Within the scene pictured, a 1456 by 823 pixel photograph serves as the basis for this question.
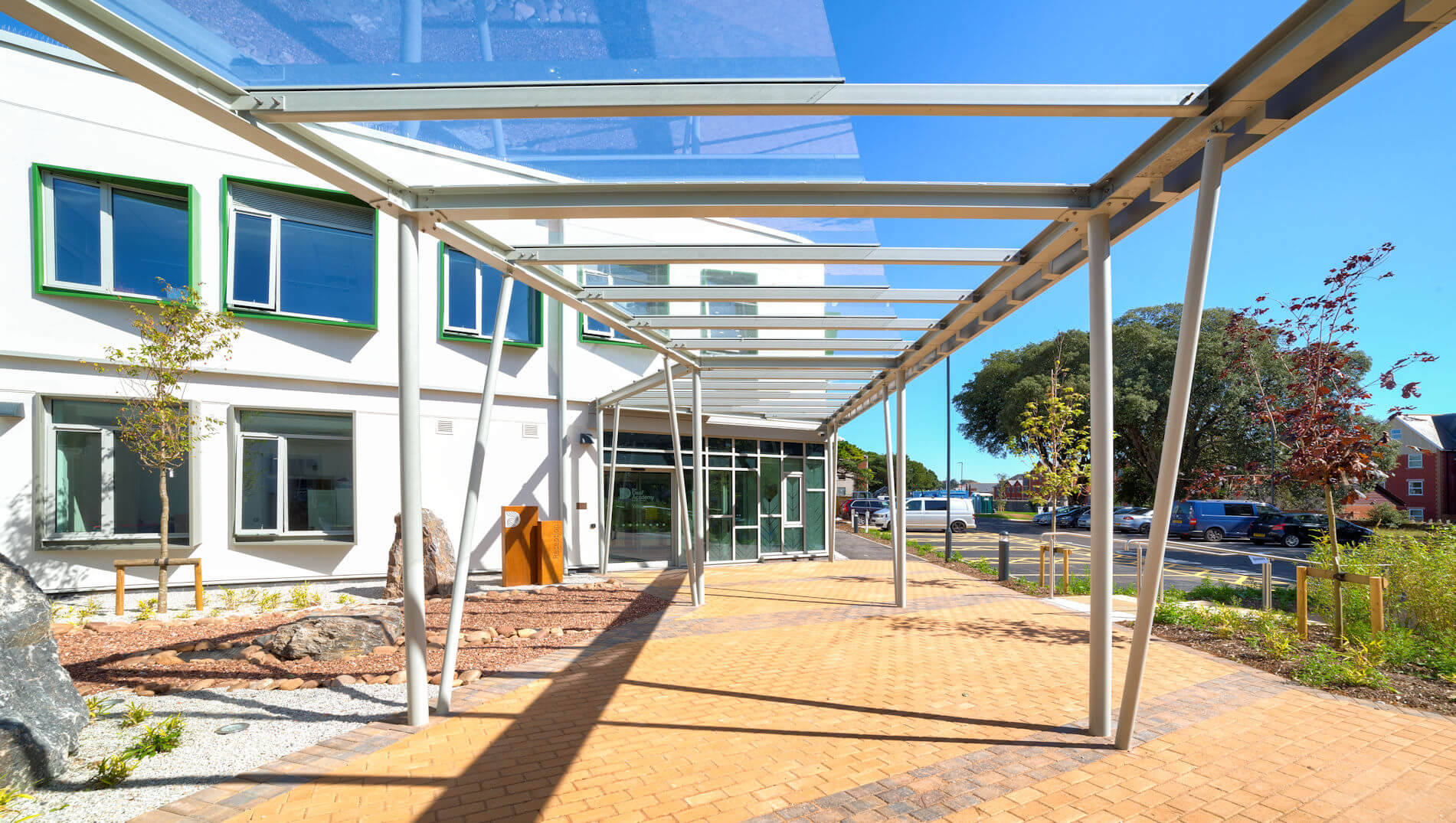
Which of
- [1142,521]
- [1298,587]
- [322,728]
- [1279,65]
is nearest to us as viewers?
[1279,65]

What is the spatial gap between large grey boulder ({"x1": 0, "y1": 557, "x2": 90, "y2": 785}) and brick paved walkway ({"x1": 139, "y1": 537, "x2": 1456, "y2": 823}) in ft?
2.83

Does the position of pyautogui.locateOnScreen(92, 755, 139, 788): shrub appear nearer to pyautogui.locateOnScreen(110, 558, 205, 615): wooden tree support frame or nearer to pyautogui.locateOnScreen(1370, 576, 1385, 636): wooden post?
pyautogui.locateOnScreen(110, 558, 205, 615): wooden tree support frame

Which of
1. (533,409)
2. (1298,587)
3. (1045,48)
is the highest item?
(1045,48)

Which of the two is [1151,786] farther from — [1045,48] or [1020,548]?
[1020,548]

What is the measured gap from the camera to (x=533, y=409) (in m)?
13.9

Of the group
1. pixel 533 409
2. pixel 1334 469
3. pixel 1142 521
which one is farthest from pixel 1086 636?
pixel 1142 521

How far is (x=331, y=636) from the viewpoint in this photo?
6.75 m

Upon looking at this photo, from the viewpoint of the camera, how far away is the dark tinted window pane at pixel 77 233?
10.2 m

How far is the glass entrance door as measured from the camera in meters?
14.6

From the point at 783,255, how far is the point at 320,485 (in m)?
9.72

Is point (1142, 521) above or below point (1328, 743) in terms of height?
below

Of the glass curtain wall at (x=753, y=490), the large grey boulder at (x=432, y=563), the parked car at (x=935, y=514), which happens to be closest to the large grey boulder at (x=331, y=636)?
the large grey boulder at (x=432, y=563)

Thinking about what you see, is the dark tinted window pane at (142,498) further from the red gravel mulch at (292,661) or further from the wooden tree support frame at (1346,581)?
the wooden tree support frame at (1346,581)

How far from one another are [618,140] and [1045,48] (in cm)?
Result: 237
